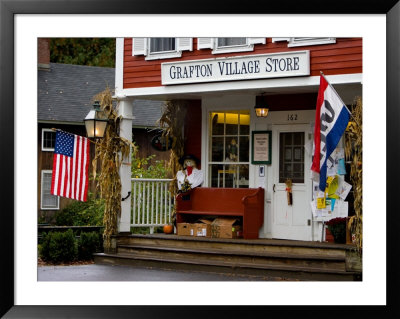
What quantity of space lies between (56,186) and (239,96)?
418 centimetres

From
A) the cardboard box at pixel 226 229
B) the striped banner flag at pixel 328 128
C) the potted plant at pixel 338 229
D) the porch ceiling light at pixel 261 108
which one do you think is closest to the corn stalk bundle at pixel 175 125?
the cardboard box at pixel 226 229

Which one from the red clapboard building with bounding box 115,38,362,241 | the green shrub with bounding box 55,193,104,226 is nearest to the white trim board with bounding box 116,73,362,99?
the red clapboard building with bounding box 115,38,362,241

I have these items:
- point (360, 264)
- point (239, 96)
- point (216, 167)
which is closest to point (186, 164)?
point (216, 167)

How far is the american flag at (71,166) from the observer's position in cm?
1452

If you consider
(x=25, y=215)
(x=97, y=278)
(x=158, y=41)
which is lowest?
(x=97, y=278)

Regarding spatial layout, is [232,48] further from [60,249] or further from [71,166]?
[60,249]

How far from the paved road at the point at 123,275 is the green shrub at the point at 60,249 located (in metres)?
0.62

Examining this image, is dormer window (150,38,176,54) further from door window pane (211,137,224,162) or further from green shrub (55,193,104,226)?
green shrub (55,193,104,226)

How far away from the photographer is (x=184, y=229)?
1579 cm

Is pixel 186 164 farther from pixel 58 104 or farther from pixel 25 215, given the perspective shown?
pixel 58 104

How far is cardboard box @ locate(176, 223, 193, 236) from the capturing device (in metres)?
15.7

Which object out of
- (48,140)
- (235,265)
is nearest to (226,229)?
(235,265)

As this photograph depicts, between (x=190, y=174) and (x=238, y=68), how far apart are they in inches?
119

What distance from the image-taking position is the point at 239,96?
52.6 feet
